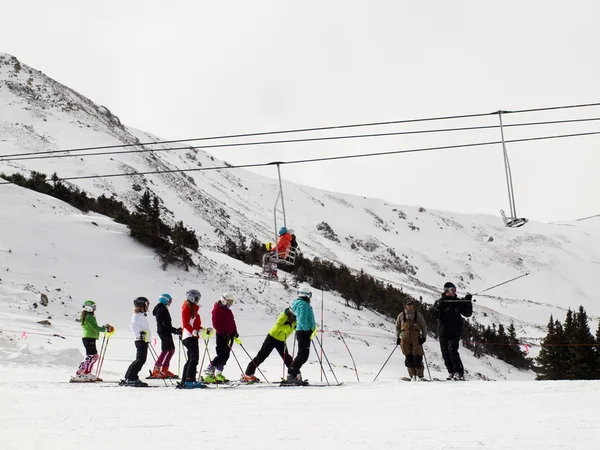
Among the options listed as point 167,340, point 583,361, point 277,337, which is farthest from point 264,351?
point 583,361

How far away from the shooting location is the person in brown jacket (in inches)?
462

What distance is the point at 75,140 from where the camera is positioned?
182 feet

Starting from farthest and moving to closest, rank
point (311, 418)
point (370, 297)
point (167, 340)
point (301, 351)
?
1. point (370, 297)
2. point (167, 340)
3. point (301, 351)
4. point (311, 418)

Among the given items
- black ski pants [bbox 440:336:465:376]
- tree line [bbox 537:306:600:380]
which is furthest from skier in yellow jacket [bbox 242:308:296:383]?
tree line [bbox 537:306:600:380]

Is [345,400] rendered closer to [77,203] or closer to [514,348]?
[77,203]

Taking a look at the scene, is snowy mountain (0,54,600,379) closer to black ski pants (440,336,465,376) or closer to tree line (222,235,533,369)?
tree line (222,235,533,369)

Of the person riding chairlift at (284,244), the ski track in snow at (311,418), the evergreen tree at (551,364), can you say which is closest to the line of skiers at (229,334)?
the ski track in snow at (311,418)

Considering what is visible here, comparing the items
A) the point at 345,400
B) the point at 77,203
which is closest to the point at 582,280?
the point at 77,203

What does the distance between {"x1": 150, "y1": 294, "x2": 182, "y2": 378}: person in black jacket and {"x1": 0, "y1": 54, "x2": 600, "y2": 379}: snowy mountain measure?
2845 millimetres

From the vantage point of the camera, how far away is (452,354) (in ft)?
38.1

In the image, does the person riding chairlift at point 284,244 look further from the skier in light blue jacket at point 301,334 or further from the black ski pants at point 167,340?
the skier in light blue jacket at point 301,334

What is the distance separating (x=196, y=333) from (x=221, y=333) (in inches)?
35.1

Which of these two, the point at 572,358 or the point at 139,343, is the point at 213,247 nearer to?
the point at 572,358

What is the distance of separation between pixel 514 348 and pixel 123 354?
29.1 meters
